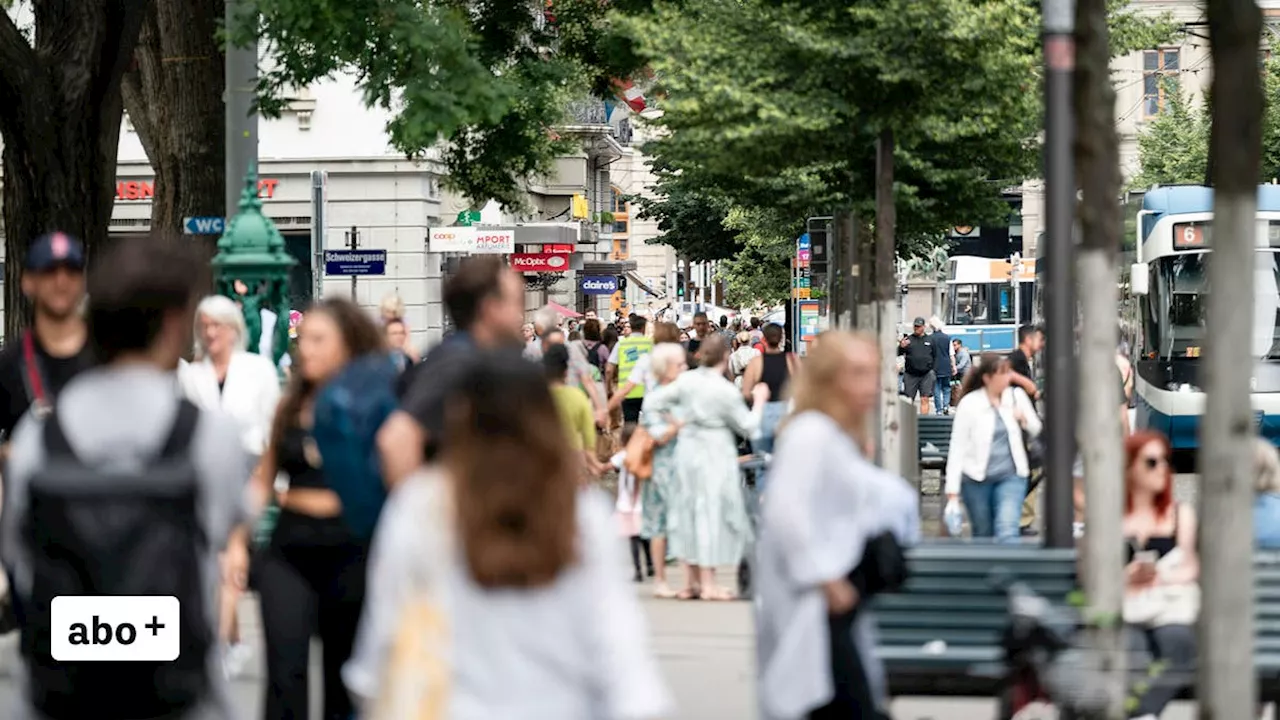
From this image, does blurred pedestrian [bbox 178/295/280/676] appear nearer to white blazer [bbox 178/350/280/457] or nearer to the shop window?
white blazer [bbox 178/350/280/457]

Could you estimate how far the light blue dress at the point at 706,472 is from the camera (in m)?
13.8

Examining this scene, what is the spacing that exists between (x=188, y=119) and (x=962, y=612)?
12.7 metres

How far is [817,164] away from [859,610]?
1362 centimetres

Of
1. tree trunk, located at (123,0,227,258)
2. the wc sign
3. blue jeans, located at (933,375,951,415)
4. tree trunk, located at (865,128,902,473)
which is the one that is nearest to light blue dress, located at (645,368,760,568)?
tree trunk, located at (865,128,902,473)

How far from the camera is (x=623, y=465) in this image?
1467 cm

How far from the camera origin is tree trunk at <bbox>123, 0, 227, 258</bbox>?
1944cm

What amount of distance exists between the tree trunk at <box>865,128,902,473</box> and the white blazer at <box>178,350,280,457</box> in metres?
8.38

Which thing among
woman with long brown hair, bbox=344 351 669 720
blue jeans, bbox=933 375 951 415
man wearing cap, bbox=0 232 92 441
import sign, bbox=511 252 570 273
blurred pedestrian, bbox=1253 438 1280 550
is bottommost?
blue jeans, bbox=933 375 951 415

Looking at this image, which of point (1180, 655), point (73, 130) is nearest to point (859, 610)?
point (1180, 655)

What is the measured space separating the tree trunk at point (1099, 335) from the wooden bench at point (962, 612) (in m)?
0.83

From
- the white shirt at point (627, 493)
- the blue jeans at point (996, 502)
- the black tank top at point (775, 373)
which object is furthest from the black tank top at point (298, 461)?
the black tank top at point (775, 373)

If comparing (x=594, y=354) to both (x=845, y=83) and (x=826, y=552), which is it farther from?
Answer: (x=826, y=552)

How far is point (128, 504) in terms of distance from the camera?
15.3 feet

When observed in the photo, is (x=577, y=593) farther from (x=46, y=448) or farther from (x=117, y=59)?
(x=117, y=59)
